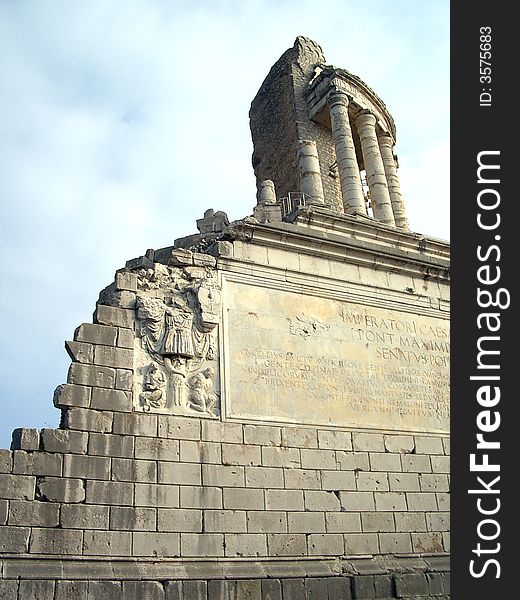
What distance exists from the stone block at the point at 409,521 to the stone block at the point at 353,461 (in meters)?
0.79

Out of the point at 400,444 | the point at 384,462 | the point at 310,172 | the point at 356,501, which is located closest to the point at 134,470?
the point at 356,501

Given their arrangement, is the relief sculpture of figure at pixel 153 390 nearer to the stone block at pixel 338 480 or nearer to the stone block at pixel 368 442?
the stone block at pixel 338 480

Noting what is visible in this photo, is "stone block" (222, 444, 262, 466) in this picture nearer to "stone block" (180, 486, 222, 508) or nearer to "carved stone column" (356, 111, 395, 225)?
"stone block" (180, 486, 222, 508)

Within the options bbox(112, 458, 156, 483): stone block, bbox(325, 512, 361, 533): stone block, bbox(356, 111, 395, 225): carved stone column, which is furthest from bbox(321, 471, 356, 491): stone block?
bbox(356, 111, 395, 225): carved stone column

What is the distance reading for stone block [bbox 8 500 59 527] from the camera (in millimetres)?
7371

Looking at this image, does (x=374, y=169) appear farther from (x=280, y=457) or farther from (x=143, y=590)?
(x=143, y=590)

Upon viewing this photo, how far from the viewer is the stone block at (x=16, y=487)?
7438mm

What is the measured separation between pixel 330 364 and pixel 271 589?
3.35m

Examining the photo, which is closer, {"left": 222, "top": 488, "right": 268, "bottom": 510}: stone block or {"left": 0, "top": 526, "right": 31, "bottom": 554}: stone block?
{"left": 0, "top": 526, "right": 31, "bottom": 554}: stone block

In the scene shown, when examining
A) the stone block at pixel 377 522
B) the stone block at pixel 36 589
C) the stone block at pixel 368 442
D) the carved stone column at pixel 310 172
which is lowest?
the stone block at pixel 36 589

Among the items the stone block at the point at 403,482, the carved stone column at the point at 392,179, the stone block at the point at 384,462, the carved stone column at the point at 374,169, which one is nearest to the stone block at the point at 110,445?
the stone block at the point at 384,462

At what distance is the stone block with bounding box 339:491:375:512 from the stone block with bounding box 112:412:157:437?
2.75 m

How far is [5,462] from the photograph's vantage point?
24.8 feet

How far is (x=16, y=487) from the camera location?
24.6 feet
